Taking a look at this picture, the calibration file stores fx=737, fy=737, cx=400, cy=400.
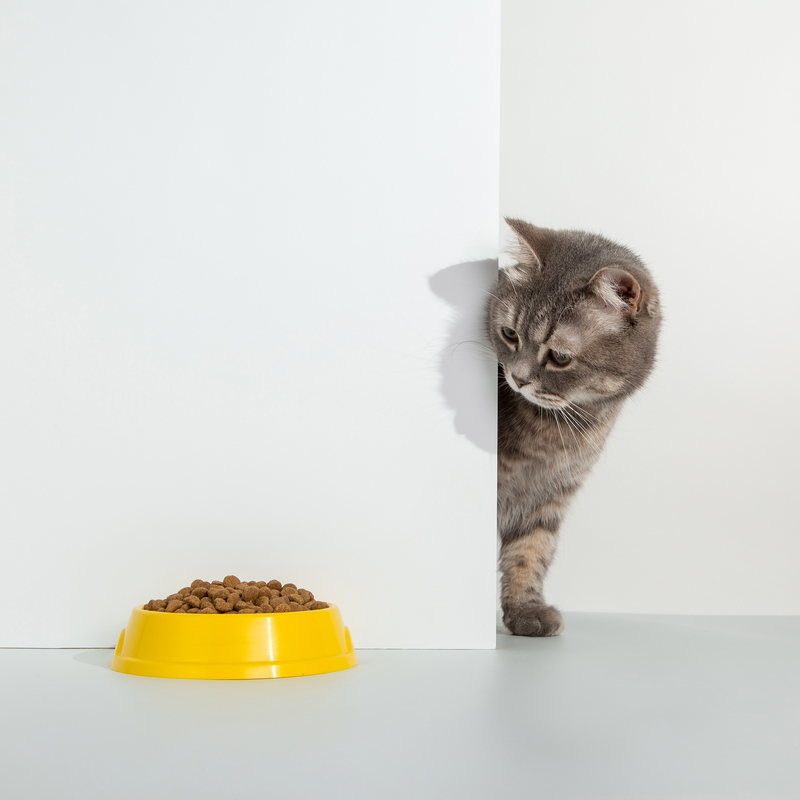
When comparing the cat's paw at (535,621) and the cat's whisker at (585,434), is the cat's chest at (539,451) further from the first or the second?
the cat's paw at (535,621)

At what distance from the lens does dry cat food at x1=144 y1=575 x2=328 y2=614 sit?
1036mm

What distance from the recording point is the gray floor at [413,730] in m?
0.63

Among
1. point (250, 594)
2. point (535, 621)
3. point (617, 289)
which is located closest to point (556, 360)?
point (617, 289)

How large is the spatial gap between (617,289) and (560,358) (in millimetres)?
158

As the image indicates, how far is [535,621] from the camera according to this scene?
1.45 metres

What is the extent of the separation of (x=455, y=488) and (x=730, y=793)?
0.70 metres

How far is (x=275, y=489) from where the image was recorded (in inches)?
49.5

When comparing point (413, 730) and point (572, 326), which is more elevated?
point (572, 326)

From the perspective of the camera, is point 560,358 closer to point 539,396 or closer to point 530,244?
point 539,396

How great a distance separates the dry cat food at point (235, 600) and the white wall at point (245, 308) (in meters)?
0.14

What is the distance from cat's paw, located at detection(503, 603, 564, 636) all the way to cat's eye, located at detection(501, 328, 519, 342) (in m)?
0.55

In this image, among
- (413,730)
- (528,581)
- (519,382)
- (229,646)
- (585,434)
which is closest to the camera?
(413,730)

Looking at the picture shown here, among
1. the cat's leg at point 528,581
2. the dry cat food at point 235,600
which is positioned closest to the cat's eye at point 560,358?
the cat's leg at point 528,581

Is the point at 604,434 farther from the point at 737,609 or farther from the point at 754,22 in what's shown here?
the point at 754,22
